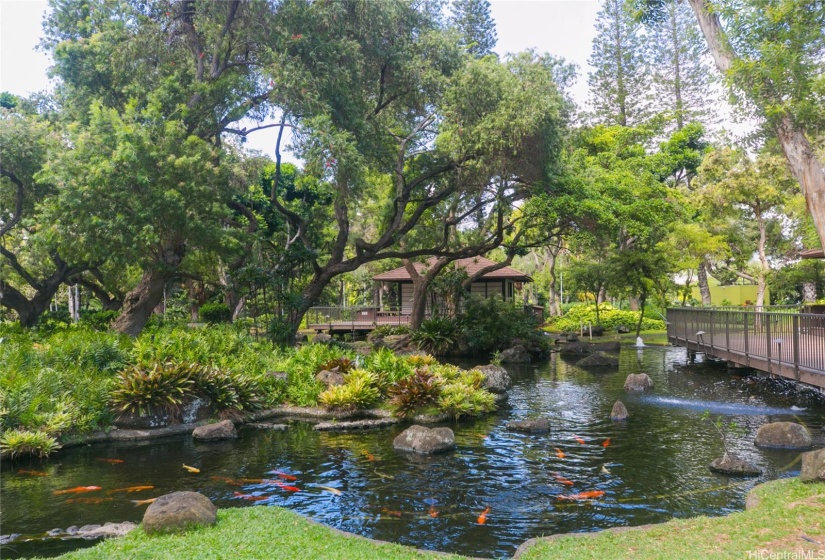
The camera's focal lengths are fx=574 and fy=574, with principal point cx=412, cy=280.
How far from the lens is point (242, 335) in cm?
1827

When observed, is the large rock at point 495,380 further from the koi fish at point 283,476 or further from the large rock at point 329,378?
the koi fish at point 283,476

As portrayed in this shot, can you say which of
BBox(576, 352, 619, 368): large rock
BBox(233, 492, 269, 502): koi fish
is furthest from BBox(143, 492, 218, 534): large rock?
BBox(576, 352, 619, 368): large rock

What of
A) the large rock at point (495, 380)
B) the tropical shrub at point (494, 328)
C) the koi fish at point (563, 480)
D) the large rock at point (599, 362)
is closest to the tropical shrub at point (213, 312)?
the tropical shrub at point (494, 328)

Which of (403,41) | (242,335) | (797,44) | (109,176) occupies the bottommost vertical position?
(242,335)

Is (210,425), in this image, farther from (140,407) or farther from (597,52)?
(597,52)

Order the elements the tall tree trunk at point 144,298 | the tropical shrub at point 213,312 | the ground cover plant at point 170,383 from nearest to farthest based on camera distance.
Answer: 1. the ground cover plant at point 170,383
2. the tall tree trunk at point 144,298
3. the tropical shrub at point 213,312

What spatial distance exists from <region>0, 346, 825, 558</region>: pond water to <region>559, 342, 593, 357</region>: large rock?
1163 cm

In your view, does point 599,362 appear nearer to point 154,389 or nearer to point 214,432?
point 214,432

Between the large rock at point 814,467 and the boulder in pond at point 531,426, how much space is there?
17.6 ft

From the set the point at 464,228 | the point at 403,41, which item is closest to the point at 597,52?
the point at 464,228

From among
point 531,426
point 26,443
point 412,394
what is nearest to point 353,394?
point 412,394

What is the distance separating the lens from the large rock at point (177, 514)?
20.1ft

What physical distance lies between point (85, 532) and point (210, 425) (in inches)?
200

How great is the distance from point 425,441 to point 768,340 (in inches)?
339
